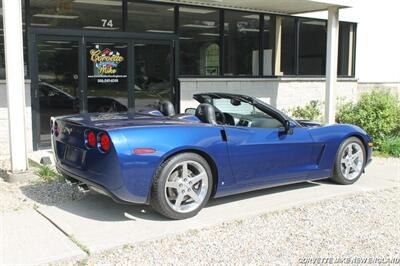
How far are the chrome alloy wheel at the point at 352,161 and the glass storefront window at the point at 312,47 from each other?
651 centimetres

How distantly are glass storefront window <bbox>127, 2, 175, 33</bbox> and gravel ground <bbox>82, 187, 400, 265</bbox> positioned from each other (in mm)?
5894

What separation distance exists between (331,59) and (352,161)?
15.4 feet

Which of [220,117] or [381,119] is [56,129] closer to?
[220,117]

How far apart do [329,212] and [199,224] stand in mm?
1560

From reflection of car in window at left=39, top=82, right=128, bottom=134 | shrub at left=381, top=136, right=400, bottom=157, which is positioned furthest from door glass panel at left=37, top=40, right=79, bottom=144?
shrub at left=381, top=136, right=400, bottom=157

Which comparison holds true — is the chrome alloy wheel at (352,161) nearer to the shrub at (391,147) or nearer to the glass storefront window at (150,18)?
the shrub at (391,147)

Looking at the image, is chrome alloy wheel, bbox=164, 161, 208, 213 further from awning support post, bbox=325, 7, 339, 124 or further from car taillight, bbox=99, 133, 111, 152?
awning support post, bbox=325, 7, 339, 124

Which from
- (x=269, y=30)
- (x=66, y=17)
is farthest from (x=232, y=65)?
(x=66, y=17)

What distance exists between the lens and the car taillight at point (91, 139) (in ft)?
15.6

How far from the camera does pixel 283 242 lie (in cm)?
453

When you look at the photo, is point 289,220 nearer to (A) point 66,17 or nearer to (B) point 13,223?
(B) point 13,223

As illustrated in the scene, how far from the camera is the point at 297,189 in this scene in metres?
6.46


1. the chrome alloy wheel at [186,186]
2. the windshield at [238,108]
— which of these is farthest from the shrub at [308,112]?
the chrome alloy wheel at [186,186]

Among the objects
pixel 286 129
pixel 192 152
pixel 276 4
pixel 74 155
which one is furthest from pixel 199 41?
pixel 74 155
